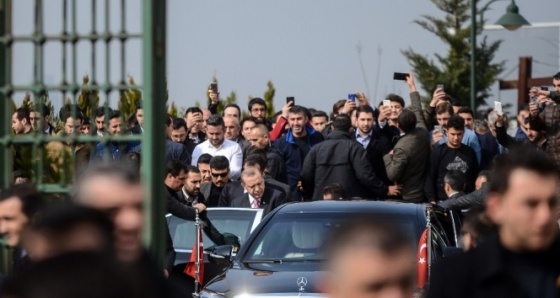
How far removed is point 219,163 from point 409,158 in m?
2.38

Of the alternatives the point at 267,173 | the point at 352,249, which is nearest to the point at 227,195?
the point at 267,173

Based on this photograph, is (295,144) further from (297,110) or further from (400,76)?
(400,76)

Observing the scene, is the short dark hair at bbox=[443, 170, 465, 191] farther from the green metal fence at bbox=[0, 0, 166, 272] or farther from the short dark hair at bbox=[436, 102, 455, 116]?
the green metal fence at bbox=[0, 0, 166, 272]

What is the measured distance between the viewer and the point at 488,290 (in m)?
4.60

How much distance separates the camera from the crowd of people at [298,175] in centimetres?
404

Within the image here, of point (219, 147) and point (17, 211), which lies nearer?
→ point (17, 211)

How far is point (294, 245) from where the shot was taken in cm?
1146

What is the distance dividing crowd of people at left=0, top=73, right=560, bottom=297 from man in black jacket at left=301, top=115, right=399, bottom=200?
1cm

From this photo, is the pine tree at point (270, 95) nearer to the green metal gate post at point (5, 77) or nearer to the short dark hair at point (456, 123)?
the short dark hair at point (456, 123)

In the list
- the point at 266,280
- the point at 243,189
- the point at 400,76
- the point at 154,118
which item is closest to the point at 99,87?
the point at 154,118

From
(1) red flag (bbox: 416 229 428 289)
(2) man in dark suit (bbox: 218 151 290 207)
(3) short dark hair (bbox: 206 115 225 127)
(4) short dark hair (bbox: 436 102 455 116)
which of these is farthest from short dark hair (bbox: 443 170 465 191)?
(1) red flag (bbox: 416 229 428 289)

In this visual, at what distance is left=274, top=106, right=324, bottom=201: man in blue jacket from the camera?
16.2 m

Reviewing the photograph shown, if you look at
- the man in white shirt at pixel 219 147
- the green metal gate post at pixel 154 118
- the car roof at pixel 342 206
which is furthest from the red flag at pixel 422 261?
the green metal gate post at pixel 154 118

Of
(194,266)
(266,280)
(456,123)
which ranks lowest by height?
(194,266)
